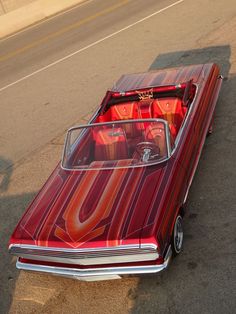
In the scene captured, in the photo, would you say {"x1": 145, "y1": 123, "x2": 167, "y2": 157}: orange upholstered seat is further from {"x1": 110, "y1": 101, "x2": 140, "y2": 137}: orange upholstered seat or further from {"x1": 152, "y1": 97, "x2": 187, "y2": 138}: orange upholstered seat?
{"x1": 110, "y1": 101, "x2": 140, "y2": 137}: orange upholstered seat

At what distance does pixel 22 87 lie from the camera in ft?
40.7

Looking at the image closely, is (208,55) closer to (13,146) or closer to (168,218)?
(13,146)

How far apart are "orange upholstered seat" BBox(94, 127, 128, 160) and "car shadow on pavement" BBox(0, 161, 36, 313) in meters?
1.72

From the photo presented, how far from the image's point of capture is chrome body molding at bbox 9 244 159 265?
14.7ft

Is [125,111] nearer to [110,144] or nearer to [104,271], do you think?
[110,144]

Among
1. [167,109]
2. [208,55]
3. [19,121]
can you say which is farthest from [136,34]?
[167,109]

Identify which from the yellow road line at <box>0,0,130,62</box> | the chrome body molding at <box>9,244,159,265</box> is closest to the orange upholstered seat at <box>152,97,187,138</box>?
the chrome body molding at <box>9,244,159,265</box>

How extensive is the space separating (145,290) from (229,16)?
1030 cm

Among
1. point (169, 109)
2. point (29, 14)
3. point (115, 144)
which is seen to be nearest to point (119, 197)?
point (115, 144)

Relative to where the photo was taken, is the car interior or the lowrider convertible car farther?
the car interior

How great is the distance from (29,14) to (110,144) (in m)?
16.1

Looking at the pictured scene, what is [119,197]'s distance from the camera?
5043 mm

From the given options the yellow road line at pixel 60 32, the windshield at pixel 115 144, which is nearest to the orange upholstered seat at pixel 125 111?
the windshield at pixel 115 144

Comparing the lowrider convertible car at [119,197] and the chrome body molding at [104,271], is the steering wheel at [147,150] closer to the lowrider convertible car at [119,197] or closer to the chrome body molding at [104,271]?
the lowrider convertible car at [119,197]
